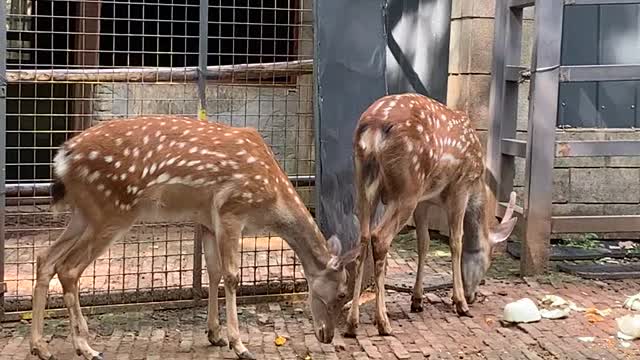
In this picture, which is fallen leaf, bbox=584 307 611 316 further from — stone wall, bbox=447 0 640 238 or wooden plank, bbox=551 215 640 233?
stone wall, bbox=447 0 640 238

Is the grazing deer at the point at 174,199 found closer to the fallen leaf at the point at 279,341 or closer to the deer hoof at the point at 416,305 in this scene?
the fallen leaf at the point at 279,341

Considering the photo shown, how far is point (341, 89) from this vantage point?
5965 mm

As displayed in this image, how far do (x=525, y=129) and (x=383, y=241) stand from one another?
3.00 metres

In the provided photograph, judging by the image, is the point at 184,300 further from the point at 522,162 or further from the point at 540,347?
the point at 522,162

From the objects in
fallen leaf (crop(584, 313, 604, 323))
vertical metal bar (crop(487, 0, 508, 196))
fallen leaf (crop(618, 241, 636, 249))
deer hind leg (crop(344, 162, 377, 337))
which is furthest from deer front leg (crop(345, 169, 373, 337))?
fallen leaf (crop(618, 241, 636, 249))

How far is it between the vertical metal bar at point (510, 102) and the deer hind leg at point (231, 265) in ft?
10.8

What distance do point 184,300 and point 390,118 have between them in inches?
71.7

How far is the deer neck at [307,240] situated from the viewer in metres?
5.12

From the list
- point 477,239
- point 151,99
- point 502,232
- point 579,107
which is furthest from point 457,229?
point 151,99

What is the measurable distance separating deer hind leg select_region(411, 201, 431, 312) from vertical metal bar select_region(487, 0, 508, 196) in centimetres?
162

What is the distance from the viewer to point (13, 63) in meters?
9.11

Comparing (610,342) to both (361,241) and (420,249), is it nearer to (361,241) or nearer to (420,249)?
(420,249)

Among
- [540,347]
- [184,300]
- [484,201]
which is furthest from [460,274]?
[184,300]

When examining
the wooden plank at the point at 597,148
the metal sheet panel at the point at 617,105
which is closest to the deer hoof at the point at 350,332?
the wooden plank at the point at 597,148
